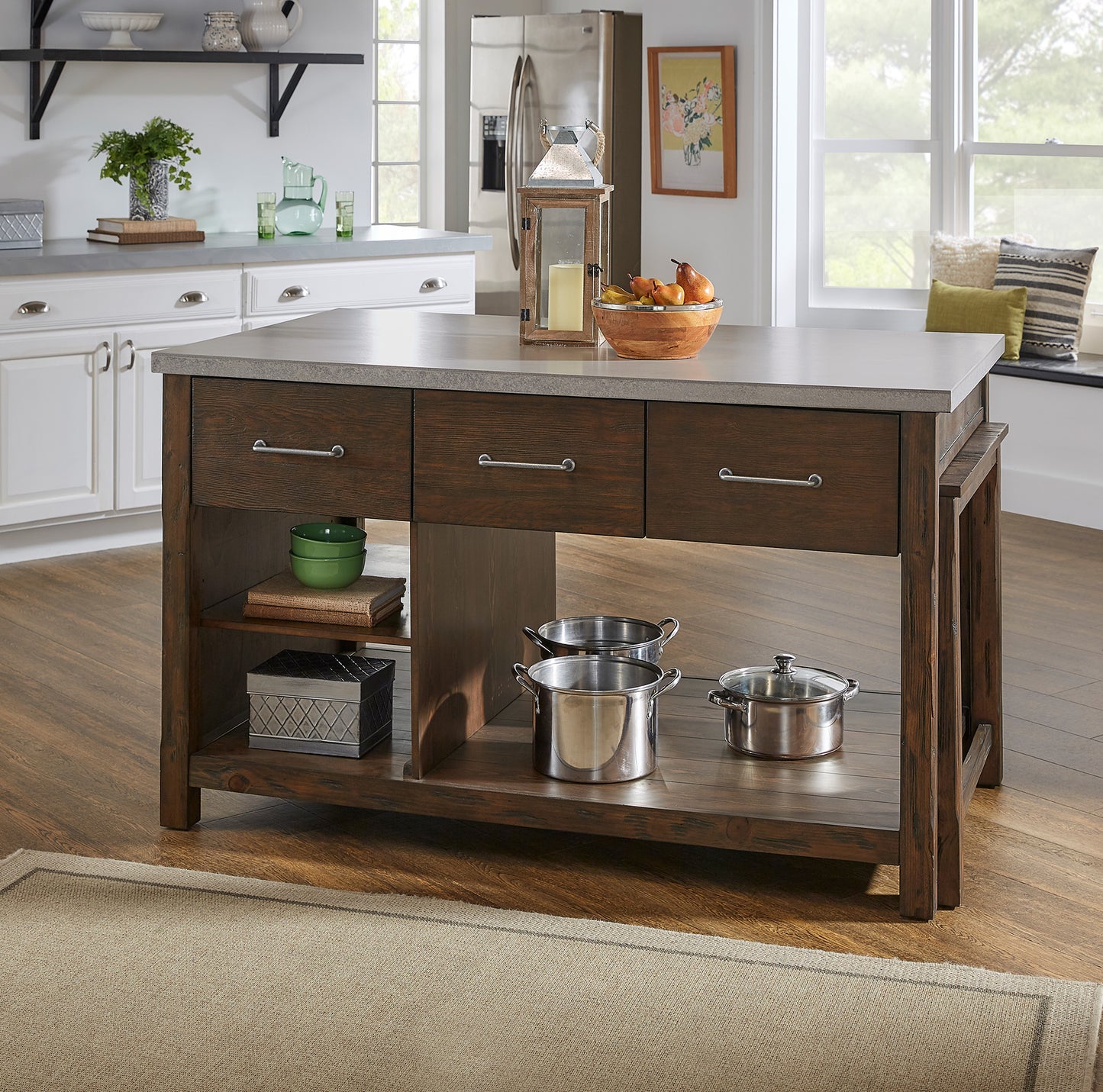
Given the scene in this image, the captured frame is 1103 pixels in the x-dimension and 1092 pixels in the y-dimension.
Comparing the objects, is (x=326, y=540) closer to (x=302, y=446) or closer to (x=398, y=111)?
(x=302, y=446)

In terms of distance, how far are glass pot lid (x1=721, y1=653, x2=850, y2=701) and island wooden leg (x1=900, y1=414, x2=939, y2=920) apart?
0.41 metres

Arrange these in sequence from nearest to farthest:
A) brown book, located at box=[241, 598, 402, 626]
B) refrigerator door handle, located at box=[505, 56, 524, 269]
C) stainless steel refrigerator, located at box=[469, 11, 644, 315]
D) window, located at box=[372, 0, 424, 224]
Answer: brown book, located at box=[241, 598, 402, 626] → stainless steel refrigerator, located at box=[469, 11, 644, 315] → refrigerator door handle, located at box=[505, 56, 524, 269] → window, located at box=[372, 0, 424, 224]

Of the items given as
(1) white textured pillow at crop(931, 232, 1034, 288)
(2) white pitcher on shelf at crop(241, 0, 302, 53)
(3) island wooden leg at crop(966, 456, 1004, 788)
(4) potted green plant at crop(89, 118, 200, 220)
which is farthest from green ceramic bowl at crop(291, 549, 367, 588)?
(1) white textured pillow at crop(931, 232, 1034, 288)

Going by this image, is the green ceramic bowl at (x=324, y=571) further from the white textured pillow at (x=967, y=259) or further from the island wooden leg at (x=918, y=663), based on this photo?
the white textured pillow at (x=967, y=259)

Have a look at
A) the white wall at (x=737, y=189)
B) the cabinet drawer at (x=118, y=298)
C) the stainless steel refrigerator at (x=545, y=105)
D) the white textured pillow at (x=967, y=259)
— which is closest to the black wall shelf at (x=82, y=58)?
the cabinet drawer at (x=118, y=298)

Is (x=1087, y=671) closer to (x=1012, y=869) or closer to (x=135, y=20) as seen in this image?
(x=1012, y=869)

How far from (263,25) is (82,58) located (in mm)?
699

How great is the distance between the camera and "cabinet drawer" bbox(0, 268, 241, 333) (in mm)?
4410

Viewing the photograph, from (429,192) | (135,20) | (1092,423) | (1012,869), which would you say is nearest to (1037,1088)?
(1012,869)

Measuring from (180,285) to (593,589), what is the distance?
1.62 metres

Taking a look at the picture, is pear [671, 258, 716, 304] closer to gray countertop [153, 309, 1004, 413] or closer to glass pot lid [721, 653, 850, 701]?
gray countertop [153, 309, 1004, 413]

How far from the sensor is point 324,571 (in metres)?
2.68

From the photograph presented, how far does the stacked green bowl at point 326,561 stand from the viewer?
2.68 metres

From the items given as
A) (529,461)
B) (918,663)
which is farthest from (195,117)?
(918,663)
